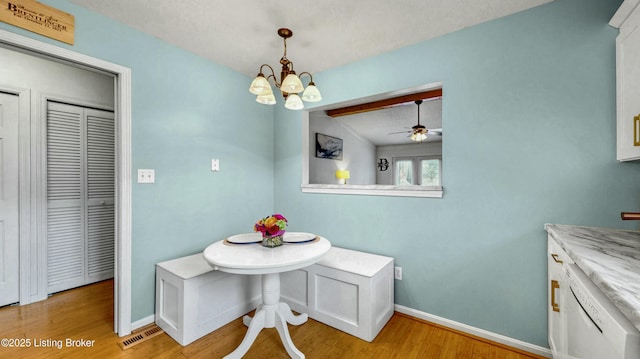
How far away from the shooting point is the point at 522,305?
68.2 inches

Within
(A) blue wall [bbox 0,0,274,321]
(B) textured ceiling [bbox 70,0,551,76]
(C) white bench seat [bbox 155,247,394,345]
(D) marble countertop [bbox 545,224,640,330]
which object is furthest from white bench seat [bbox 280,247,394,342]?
(B) textured ceiling [bbox 70,0,551,76]

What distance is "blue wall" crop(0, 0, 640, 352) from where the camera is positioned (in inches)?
61.4

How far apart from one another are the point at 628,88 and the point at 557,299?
1107 millimetres

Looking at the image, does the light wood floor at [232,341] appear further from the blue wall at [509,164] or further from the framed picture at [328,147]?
the framed picture at [328,147]

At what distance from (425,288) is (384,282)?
354 millimetres

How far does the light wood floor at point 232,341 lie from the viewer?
1.69m

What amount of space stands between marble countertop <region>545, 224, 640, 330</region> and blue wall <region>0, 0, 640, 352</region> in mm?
222

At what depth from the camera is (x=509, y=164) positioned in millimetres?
1764

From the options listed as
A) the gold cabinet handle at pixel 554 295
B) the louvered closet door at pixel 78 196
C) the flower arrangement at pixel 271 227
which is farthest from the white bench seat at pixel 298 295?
the louvered closet door at pixel 78 196

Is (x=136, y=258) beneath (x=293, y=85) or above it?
beneath

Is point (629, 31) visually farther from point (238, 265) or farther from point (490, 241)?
point (238, 265)

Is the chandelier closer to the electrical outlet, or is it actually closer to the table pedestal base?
the table pedestal base

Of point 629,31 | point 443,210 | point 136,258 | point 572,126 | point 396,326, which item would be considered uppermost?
point 629,31

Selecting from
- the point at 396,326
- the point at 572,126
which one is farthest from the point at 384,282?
the point at 572,126
